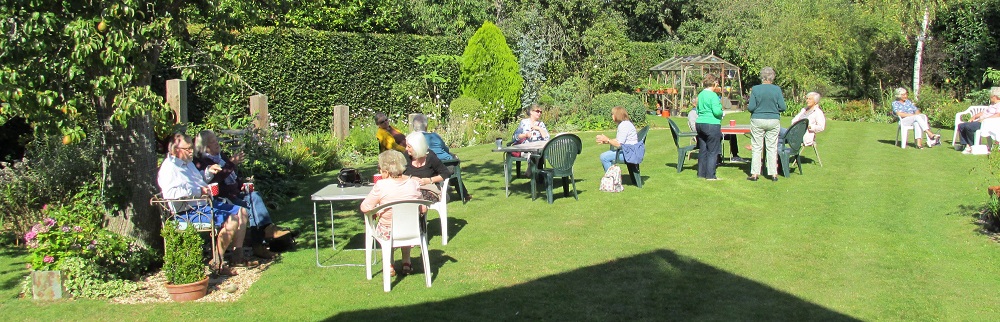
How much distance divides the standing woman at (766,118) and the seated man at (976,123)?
502cm

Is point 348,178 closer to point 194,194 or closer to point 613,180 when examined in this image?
point 194,194

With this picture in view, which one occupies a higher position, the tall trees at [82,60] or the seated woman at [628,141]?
the tall trees at [82,60]

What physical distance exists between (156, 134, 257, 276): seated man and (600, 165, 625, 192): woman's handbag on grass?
468 centimetres

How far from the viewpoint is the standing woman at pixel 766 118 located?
10.5 m

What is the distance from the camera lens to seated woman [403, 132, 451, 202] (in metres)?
7.99

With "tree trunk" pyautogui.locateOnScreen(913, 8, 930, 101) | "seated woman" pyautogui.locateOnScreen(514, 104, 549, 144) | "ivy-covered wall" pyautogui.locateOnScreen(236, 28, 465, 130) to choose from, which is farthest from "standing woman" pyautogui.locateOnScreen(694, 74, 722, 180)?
"tree trunk" pyautogui.locateOnScreen(913, 8, 930, 101)

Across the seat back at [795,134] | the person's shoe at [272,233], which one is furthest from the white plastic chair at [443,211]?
the seat back at [795,134]

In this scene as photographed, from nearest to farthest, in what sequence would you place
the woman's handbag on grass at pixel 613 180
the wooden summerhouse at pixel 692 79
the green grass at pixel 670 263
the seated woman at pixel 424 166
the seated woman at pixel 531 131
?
the green grass at pixel 670 263
the seated woman at pixel 424 166
the woman's handbag on grass at pixel 613 180
the seated woman at pixel 531 131
the wooden summerhouse at pixel 692 79

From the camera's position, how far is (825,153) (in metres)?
14.1

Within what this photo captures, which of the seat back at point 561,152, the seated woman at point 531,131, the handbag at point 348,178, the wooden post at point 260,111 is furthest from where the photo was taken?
the wooden post at point 260,111

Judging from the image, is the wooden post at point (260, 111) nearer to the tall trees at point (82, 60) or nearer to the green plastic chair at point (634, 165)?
the green plastic chair at point (634, 165)

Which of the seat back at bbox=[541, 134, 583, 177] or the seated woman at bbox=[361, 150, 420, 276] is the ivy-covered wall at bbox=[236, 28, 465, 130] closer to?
Result: the seat back at bbox=[541, 134, 583, 177]

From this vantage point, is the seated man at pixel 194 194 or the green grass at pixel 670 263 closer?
the green grass at pixel 670 263

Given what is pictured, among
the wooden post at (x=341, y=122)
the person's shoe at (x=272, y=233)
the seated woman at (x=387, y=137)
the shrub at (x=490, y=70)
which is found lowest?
the person's shoe at (x=272, y=233)
